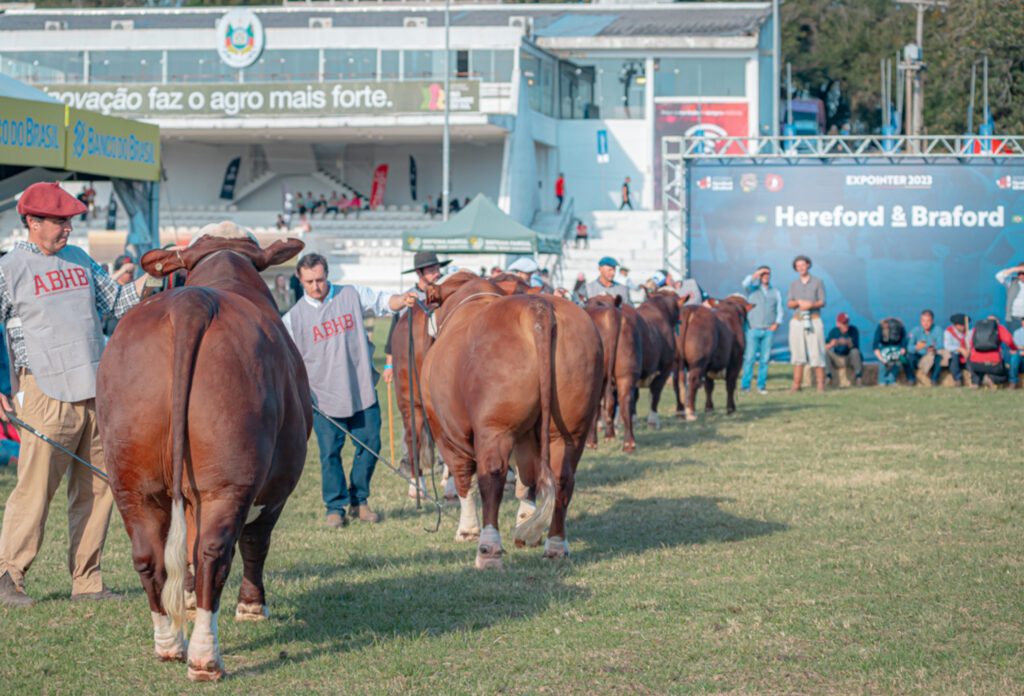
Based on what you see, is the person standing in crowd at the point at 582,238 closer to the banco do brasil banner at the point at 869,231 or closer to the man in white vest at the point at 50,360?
the banco do brasil banner at the point at 869,231

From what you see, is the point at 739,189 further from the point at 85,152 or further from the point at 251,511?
the point at 251,511

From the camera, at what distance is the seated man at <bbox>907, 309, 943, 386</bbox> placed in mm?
23875

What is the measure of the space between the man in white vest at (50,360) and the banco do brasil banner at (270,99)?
148ft

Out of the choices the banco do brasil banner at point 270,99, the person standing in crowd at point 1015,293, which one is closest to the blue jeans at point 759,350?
the person standing in crowd at point 1015,293

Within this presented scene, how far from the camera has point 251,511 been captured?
625cm

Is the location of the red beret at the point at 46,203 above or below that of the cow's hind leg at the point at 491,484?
above

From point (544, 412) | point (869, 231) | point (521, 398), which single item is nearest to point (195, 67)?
point (869, 231)

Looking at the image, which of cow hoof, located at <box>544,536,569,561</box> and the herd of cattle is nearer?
the herd of cattle

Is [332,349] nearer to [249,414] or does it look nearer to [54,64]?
[249,414]

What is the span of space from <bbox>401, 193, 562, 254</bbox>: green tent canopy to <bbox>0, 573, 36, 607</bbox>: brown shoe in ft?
58.0

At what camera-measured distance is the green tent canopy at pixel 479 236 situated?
25.0 meters

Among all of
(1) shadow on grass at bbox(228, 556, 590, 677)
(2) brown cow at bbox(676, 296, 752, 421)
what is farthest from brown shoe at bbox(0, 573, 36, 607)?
(2) brown cow at bbox(676, 296, 752, 421)

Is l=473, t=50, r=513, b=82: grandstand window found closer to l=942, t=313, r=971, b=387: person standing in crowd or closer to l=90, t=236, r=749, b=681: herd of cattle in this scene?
l=942, t=313, r=971, b=387: person standing in crowd

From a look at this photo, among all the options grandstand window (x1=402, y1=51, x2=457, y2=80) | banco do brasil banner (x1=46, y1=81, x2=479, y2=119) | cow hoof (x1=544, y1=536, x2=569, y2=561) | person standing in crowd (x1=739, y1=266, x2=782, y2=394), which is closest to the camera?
cow hoof (x1=544, y1=536, x2=569, y2=561)
